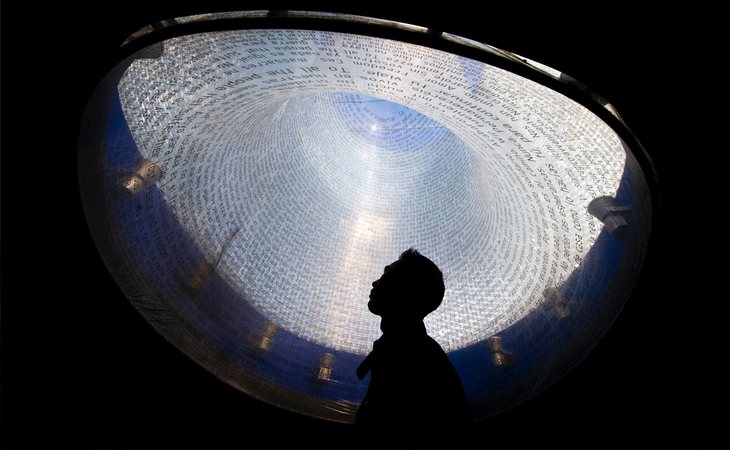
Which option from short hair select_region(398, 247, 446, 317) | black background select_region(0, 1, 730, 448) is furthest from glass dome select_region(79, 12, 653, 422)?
short hair select_region(398, 247, 446, 317)

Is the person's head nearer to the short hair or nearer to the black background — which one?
the short hair

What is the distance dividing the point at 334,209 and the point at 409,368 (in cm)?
213

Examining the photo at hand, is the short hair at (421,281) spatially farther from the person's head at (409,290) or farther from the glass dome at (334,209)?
the glass dome at (334,209)

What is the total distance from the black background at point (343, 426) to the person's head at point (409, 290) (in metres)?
0.50

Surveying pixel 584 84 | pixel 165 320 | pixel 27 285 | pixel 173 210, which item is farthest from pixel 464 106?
pixel 27 285

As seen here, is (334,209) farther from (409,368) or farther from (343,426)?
(409,368)

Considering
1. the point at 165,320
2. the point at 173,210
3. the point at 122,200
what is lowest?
the point at 165,320

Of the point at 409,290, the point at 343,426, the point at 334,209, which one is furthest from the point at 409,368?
the point at 334,209

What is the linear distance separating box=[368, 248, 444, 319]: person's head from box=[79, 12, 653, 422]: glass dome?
835 mm

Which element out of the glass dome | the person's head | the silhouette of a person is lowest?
the silhouette of a person

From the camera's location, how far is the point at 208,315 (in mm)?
2799

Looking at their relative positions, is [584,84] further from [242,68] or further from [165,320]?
[165,320]

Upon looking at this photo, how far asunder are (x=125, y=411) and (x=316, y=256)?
1.58 m

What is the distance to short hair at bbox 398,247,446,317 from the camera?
188 cm
